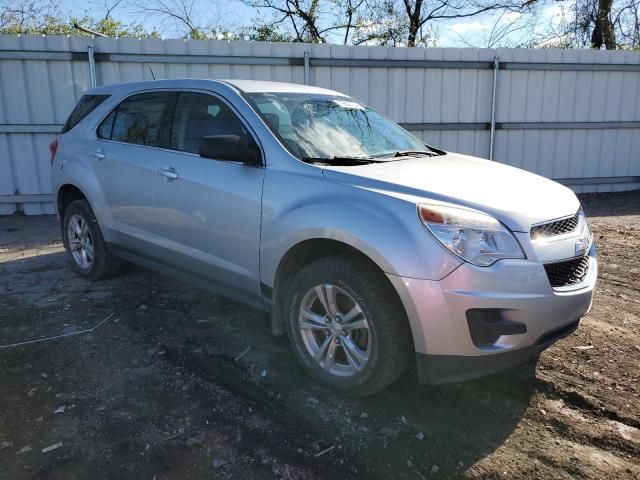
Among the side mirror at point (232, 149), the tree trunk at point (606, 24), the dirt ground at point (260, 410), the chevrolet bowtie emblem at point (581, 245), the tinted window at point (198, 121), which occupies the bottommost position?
the dirt ground at point (260, 410)

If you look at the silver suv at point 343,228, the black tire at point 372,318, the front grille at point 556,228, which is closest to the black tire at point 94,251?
the silver suv at point 343,228

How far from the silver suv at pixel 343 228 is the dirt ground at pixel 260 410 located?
0.31 m

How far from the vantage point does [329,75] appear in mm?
9023

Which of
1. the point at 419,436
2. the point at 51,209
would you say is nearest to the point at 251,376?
the point at 419,436

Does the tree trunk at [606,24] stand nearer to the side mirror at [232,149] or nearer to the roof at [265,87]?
the roof at [265,87]

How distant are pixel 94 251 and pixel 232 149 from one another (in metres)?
2.28

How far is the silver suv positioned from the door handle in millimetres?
15

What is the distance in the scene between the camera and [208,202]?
367 cm

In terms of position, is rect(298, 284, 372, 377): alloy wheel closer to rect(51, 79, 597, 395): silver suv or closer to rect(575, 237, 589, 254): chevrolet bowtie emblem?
rect(51, 79, 597, 395): silver suv

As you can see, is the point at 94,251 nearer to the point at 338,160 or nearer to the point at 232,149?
the point at 232,149

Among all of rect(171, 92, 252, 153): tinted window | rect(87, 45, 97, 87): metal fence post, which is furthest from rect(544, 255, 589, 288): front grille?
rect(87, 45, 97, 87): metal fence post

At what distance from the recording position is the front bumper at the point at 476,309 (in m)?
2.61

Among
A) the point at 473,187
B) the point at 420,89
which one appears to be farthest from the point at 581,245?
the point at 420,89

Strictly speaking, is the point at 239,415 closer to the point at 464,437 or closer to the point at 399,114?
the point at 464,437
